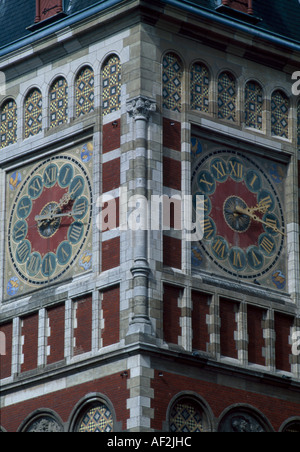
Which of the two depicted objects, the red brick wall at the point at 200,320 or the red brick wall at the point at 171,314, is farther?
the red brick wall at the point at 200,320

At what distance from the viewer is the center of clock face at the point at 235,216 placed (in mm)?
55844

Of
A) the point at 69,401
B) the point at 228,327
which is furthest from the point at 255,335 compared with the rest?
the point at 69,401

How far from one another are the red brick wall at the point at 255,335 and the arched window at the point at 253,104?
5.33 m

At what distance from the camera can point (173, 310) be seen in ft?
176

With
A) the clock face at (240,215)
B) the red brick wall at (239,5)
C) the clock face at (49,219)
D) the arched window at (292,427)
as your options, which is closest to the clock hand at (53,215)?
the clock face at (49,219)

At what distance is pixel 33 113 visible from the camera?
5791cm

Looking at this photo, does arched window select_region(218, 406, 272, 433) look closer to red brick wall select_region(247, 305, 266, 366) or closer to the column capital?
red brick wall select_region(247, 305, 266, 366)

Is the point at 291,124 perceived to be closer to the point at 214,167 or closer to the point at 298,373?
the point at 214,167

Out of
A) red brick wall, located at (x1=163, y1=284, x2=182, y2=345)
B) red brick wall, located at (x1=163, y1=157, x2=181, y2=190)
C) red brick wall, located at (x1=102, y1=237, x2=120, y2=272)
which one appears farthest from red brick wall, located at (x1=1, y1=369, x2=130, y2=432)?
red brick wall, located at (x1=163, y1=157, x2=181, y2=190)

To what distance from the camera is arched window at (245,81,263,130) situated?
5731cm

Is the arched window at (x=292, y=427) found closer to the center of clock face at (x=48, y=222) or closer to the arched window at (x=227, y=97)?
the center of clock face at (x=48, y=222)

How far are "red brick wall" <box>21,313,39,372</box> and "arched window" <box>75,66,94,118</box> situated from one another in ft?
18.6

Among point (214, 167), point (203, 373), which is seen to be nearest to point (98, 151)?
Answer: point (214, 167)

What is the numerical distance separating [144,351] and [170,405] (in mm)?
1526
